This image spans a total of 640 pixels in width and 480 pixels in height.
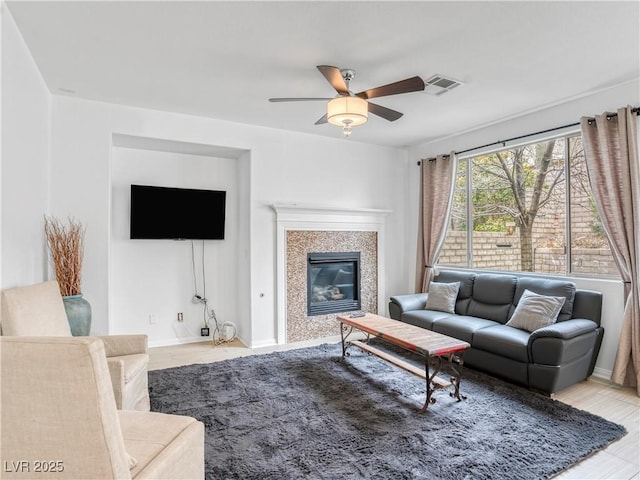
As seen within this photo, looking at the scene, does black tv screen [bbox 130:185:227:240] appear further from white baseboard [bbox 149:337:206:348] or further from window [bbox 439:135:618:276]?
window [bbox 439:135:618:276]

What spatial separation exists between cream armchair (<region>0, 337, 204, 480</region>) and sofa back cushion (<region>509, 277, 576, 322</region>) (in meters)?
3.73

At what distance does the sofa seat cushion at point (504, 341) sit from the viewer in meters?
3.06

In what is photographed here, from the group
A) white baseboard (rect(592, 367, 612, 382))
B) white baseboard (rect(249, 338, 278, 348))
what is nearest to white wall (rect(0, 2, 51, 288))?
white baseboard (rect(249, 338, 278, 348))

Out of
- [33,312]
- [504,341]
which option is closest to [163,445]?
[33,312]

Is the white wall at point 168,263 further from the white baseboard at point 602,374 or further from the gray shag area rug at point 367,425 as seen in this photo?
the white baseboard at point 602,374

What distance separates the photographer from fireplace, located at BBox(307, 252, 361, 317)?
4852 millimetres

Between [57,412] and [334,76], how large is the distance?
240 cm

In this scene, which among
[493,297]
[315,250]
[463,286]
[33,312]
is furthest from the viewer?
[315,250]

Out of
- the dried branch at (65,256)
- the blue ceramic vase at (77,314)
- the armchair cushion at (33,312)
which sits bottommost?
the blue ceramic vase at (77,314)

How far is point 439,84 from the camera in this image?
3.29m

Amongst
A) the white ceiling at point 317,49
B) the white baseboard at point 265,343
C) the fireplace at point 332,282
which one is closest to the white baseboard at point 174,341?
the white baseboard at point 265,343

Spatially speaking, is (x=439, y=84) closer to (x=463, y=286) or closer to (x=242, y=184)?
(x=463, y=286)

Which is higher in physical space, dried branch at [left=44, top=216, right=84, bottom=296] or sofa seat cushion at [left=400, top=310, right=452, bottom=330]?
dried branch at [left=44, top=216, right=84, bottom=296]

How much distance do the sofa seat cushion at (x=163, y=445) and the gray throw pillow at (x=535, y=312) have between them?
3099 millimetres
